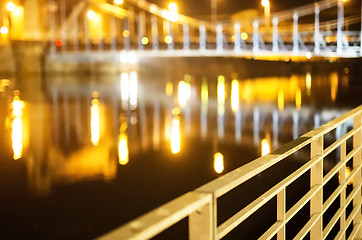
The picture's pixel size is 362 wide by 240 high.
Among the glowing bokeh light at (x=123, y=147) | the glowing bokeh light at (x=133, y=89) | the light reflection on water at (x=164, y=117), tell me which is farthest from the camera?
the glowing bokeh light at (x=133, y=89)

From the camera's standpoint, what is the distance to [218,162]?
13438 millimetres

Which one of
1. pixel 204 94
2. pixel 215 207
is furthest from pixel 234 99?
pixel 215 207

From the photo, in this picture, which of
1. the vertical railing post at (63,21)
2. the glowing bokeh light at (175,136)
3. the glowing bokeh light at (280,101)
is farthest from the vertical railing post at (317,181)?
the vertical railing post at (63,21)

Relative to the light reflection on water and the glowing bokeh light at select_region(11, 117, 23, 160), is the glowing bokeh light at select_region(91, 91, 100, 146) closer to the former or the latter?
the light reflection on water

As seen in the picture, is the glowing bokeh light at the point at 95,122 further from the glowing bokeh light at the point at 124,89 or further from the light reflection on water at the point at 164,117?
the glowing bokeh light at the point at 124,89

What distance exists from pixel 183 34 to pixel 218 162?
34.4 meters

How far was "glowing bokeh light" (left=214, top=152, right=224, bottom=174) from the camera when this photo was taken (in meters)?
12.5

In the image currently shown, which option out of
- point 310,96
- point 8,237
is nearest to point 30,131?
point 8,237

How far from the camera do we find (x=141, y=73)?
4797 cm

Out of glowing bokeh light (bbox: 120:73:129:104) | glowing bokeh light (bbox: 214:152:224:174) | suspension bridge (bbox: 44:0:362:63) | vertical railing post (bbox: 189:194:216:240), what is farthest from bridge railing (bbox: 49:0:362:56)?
vertical railing post (bbox: 189:194:216:240)

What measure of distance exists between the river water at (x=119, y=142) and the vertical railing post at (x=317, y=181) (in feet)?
14.8

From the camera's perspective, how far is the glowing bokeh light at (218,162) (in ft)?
41.1

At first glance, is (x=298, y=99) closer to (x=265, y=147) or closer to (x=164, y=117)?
(x=164, y=117)

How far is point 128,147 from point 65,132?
362cm
